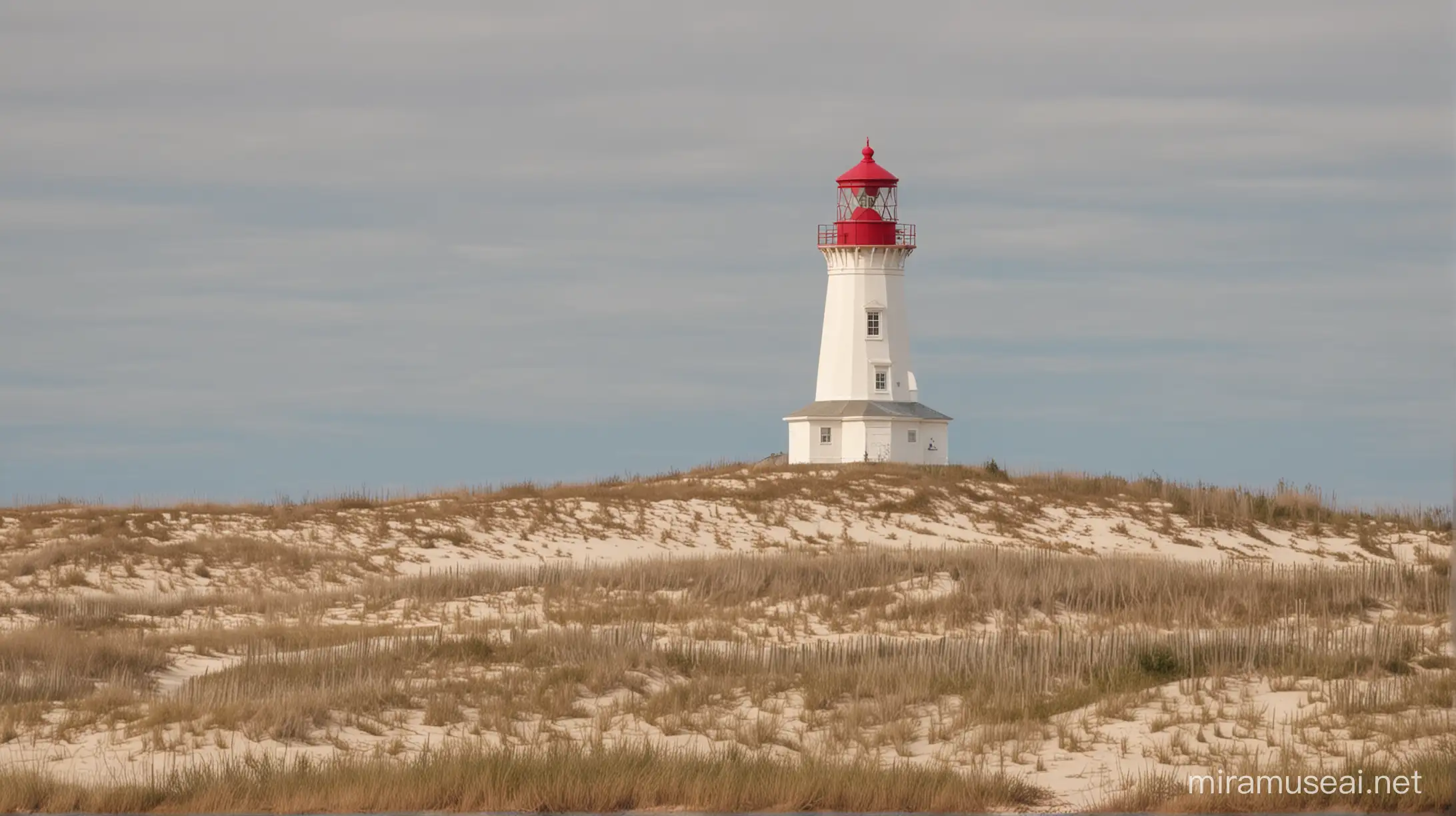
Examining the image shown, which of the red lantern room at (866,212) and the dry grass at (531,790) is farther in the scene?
the red lantern room at (866,212)

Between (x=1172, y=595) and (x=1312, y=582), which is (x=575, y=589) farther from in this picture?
(x=1312, y=582)

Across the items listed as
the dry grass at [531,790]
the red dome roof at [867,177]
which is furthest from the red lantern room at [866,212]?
the dry grass at [531,790]

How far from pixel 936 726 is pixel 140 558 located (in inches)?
615

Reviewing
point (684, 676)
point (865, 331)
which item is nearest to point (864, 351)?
point (865, 331)

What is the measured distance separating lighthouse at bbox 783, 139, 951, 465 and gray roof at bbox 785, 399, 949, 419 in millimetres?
32

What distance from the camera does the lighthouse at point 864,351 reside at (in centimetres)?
4125

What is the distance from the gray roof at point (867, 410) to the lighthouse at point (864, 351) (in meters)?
0.03

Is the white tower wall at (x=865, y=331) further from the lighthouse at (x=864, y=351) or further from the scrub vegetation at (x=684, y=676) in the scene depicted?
the scrub vegetation at (x=684, y=676)

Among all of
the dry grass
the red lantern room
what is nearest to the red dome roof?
the red lantern room

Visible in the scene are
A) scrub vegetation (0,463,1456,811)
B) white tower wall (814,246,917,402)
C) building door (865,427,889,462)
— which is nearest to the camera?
scrub vegetation (0,463,1456,811)

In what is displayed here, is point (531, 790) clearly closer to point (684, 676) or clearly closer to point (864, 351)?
point (684, 676)

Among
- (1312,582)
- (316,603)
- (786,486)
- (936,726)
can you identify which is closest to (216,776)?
(936,726)

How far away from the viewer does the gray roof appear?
134 ft

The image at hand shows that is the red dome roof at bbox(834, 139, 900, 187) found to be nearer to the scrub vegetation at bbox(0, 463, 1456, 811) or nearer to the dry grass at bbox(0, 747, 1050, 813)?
the scrub vegetation at bbox(0, 463, 1456, 811)
